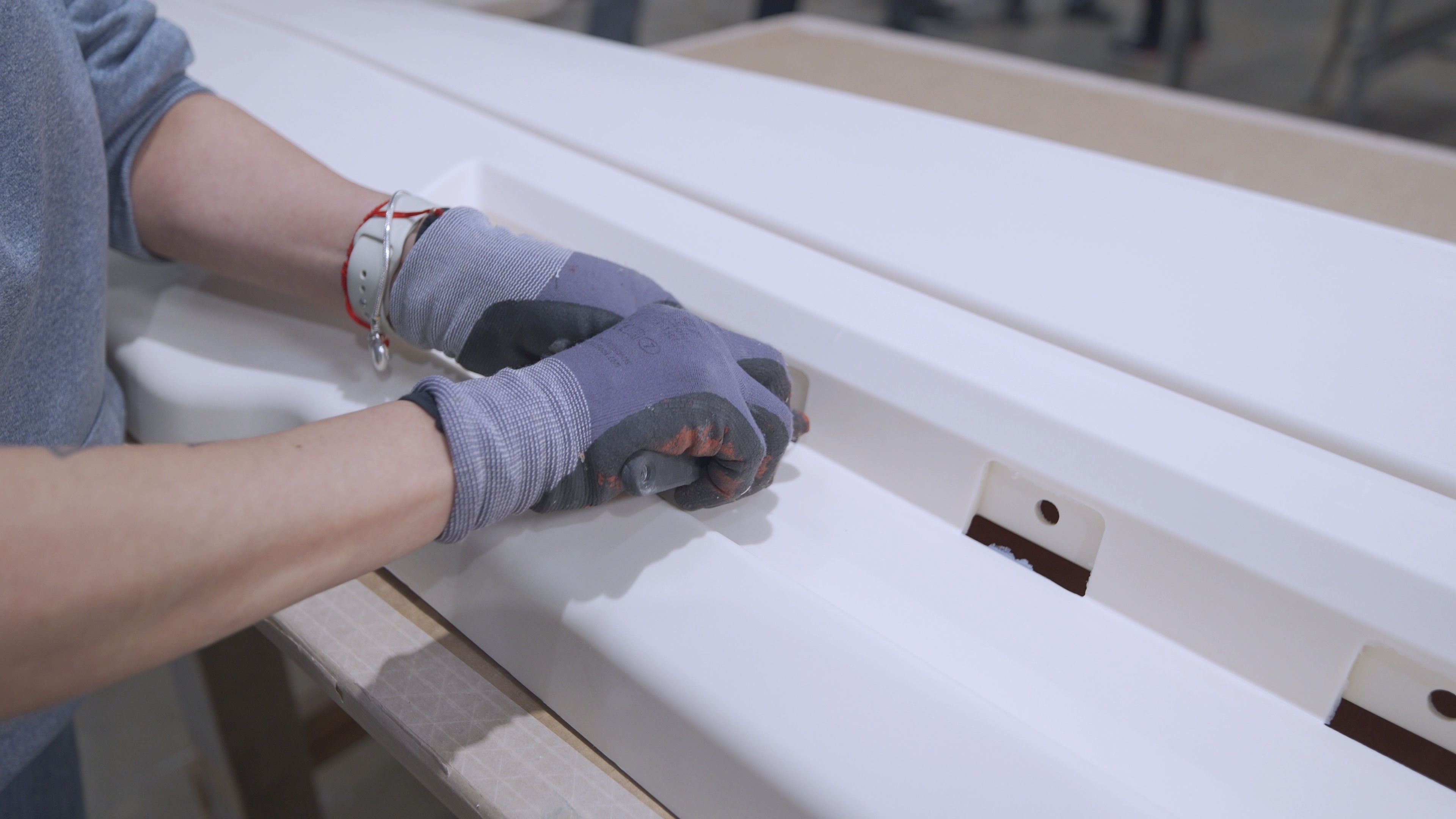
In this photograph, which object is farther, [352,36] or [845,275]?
[352,36]

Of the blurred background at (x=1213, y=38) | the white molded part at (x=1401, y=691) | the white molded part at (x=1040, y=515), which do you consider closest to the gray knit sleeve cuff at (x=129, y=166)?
the white molded part at (x=1040, y=515)

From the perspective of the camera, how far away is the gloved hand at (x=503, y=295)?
58cm

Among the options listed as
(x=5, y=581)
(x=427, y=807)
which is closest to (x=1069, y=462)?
(x=5, y=581)

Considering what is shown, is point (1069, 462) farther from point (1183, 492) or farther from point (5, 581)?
point (5, 581)

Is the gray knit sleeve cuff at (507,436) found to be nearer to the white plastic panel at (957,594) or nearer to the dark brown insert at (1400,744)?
the white plastic panel at (957,594)

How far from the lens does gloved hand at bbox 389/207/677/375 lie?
583 mm

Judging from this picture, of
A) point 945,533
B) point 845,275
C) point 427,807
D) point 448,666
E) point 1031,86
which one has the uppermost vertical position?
point 1031,86

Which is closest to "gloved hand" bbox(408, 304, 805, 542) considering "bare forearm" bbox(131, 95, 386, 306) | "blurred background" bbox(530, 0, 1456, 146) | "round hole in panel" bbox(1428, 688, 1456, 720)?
"bare forearm" bbox(131, 95, 386, 306)

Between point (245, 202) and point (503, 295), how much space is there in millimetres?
231

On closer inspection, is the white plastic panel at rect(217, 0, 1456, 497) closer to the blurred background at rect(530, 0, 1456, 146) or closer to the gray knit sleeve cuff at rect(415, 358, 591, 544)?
the gray knit sleeve cuff at rect(415, 358, 591, 544)

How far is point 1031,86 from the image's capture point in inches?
49.0

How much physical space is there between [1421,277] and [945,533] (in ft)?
1.28

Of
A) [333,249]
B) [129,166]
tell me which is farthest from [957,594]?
[129,166]

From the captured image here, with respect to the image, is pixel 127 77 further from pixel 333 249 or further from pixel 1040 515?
pixel 1040 515
